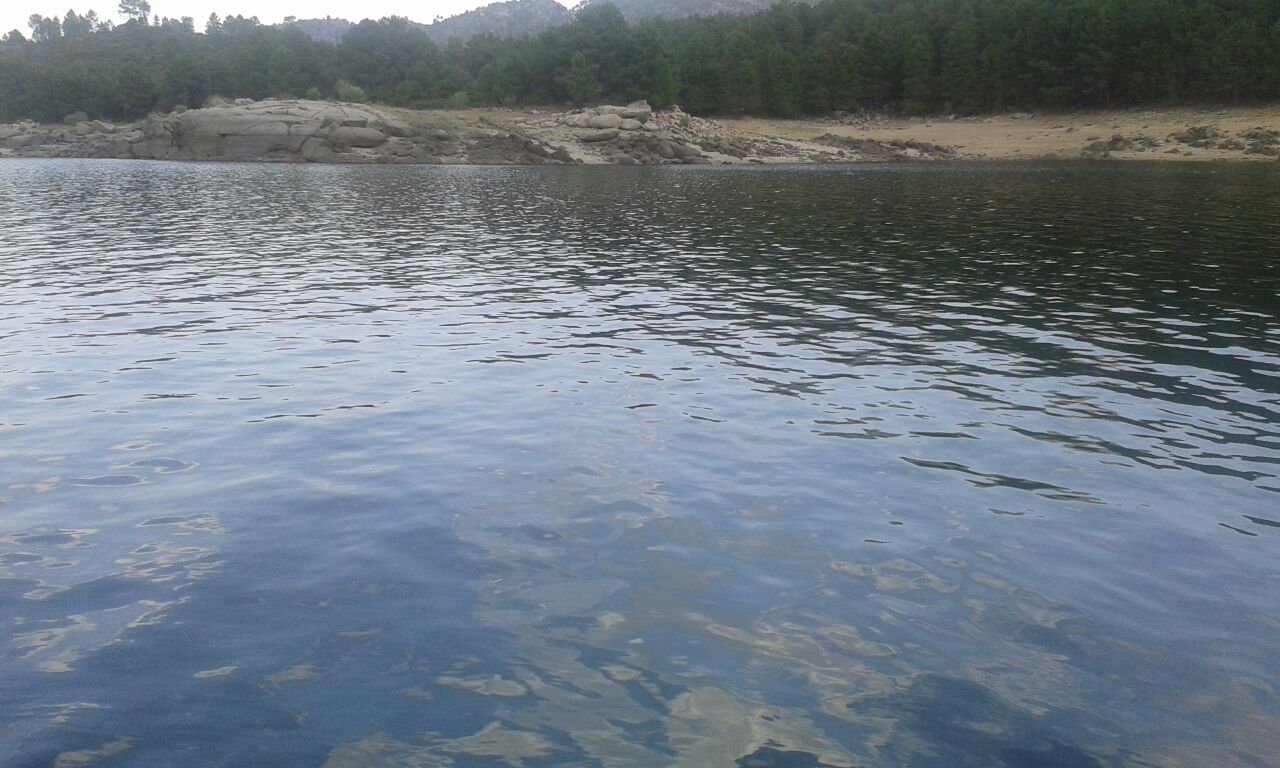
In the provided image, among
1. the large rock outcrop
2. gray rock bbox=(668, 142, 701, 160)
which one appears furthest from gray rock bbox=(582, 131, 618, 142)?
gray rock bbox=(668, 142, 701, 160)

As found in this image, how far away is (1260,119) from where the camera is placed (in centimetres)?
9488

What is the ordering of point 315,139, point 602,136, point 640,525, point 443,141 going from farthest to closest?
point 443,141
point 602,136
point 315,139
point 640,525

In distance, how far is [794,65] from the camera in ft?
429

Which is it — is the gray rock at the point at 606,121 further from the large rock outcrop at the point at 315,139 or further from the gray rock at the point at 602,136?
the large rock outcrop at the point at 315,139

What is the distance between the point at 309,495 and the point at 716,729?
6.90 metres

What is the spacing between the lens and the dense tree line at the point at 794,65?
104250mm

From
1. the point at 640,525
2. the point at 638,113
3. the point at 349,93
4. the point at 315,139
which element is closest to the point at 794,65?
the point at 638,113

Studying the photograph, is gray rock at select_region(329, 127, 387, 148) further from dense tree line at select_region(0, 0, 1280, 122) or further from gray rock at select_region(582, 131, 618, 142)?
dense tree line at select_region(0, 0, 1280, 122)

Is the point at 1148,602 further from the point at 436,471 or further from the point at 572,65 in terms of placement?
the point at 572,65

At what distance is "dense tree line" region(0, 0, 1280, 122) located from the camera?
342 ft

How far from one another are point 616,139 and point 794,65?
38583 millimetres

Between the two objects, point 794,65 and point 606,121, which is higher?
point 794,65

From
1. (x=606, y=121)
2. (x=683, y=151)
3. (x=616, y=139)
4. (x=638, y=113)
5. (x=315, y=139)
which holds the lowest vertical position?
(x=683, y=151)

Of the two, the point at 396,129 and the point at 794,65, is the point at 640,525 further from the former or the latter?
the point at 794,65
